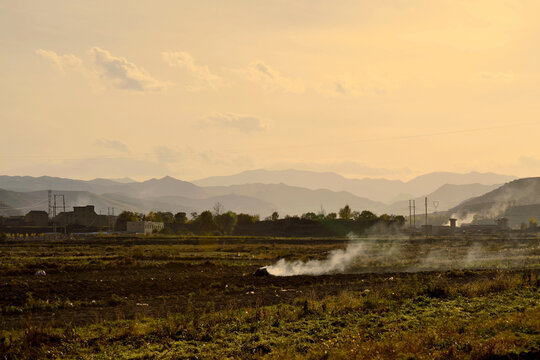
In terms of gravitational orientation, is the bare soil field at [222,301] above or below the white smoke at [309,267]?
above

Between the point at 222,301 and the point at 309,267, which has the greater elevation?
the point at 222,301

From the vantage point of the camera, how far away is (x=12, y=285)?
44.8m

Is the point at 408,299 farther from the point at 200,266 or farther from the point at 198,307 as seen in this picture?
the point at 200,266

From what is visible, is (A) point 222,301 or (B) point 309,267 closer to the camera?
(A) point 222,301

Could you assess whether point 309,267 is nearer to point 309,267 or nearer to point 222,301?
point 309,267

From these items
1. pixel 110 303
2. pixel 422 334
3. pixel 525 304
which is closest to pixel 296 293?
pixel 110 303

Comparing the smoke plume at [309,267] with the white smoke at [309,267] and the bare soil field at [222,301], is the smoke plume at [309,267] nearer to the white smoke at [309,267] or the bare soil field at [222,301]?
the white smoke at [309,267]

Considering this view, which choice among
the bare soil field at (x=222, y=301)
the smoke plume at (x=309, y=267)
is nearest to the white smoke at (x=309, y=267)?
the smoke plume at (x=309, y=267)

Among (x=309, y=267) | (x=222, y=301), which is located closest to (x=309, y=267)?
(x=309, y=267)

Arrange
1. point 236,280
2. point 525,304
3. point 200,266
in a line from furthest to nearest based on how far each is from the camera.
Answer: point 200,266 < point 236,280 < point 525,304

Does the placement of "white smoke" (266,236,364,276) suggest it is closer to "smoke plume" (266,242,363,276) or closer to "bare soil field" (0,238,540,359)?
"smoke plume" (266,242,363,276)

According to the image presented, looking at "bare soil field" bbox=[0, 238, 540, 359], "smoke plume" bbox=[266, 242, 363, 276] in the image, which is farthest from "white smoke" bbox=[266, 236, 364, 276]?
"bare soil field" bbox=[0, 238, 540, 359]

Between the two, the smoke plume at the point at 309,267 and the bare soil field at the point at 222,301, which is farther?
the smoke plume at the point at 309,267

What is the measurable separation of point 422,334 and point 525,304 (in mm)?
11818
